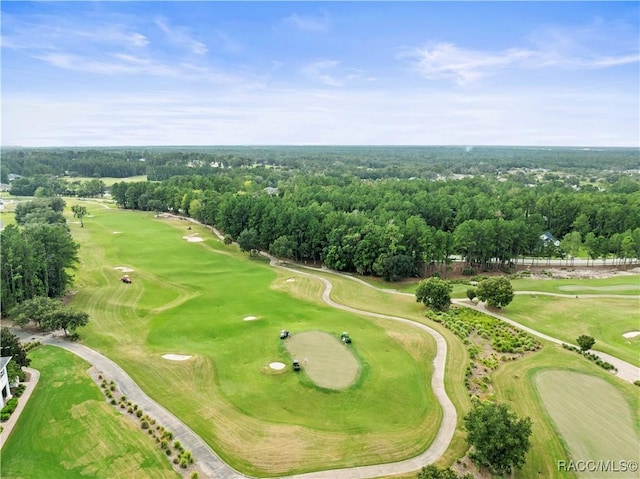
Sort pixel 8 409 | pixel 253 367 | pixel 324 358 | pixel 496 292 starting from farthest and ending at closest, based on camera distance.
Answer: pixel 496 292 → pixel 324 358 → pixel 253 367 → pixel 8 409

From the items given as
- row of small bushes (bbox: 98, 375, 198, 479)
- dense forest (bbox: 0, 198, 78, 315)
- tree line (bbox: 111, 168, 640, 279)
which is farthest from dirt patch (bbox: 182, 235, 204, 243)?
row of small bushes (bbox: 98, 375, 198, 479)

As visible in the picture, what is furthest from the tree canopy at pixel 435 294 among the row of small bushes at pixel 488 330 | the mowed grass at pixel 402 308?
the mowed grass at pixel 402 308

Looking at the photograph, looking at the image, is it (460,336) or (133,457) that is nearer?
(133,457)

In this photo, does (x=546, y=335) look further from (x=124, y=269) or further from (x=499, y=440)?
(x=124, y=269)

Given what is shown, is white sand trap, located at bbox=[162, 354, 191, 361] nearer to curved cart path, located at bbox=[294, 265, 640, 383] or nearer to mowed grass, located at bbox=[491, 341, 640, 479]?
mowed grass, located at bbox=[491, 341, 640, 479]

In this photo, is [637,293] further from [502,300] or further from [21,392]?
[21,392]

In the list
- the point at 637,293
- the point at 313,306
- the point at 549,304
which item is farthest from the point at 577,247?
the point at 313,306

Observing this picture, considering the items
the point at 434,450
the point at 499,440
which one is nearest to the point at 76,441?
the point at 434,450
